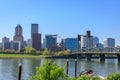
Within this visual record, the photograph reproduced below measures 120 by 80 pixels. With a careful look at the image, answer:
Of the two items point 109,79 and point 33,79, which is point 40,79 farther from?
point 109,79

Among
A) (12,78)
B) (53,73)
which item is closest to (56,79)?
(53,73)

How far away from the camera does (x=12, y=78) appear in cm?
7962

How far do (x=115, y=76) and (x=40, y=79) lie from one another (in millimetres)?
8612

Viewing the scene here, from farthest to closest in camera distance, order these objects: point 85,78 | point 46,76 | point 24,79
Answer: point 24,79 → point 46,76 → point 85,78

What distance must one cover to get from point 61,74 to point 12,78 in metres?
44.6

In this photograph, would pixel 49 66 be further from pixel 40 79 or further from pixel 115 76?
pixel 115 76

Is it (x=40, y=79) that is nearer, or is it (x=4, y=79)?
(x=40, y=79)

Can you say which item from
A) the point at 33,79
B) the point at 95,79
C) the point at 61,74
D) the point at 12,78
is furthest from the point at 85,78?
the point at 12,78

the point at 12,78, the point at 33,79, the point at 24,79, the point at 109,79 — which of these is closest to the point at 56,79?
the point at 33,79

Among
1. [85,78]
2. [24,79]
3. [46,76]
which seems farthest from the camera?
[24,79]

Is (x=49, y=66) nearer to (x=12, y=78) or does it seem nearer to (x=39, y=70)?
(x=39, y=70)

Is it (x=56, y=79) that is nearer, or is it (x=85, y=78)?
(x=85, y=78)

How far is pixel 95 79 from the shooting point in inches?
1368

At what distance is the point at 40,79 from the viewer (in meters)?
36.1
